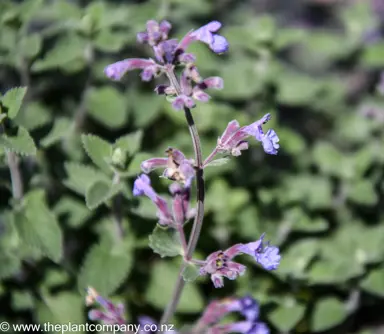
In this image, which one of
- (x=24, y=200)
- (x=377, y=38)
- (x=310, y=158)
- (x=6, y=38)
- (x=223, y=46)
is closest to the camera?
(x=223, y=46)

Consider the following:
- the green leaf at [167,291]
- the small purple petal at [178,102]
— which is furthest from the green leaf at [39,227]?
the small purple petal at [178,102]

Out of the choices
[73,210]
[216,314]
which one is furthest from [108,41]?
[216,314]

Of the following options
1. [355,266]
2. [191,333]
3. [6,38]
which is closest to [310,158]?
[355,266]

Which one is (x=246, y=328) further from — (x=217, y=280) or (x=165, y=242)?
(x=165, y=242)

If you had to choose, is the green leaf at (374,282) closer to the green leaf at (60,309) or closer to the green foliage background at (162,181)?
the green foliage background at (162,181)

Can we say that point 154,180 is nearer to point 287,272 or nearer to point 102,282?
point 102,282

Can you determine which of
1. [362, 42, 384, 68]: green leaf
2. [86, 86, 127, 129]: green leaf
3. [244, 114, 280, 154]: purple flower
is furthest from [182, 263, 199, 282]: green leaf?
[362, 42, 384, 68]: green leaf

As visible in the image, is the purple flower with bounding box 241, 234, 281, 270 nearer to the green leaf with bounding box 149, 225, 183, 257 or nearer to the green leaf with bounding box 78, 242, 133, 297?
the green leaf with bounding box 149, 225, 183, 257
